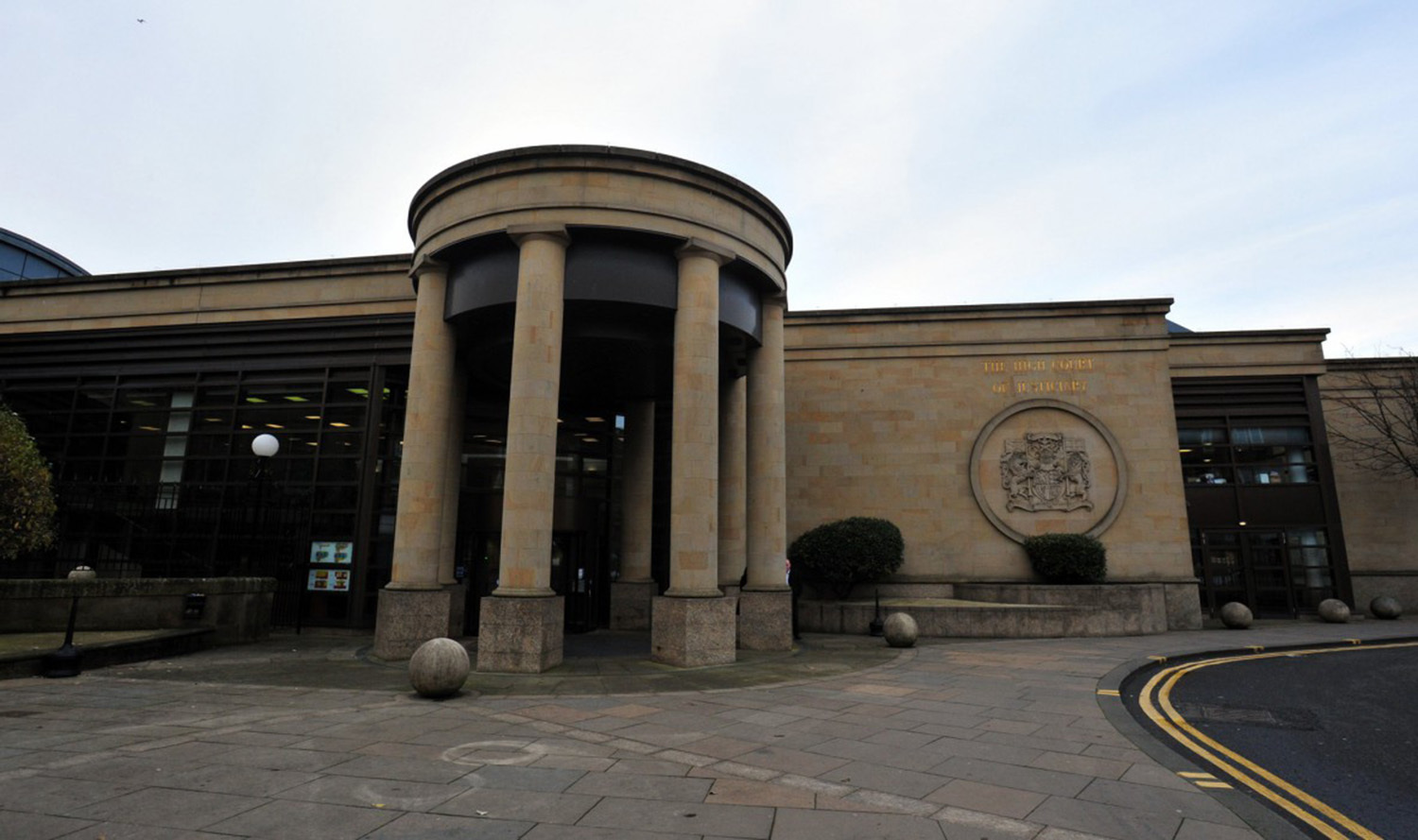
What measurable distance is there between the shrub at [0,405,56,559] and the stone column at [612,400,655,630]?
1376 centimetres

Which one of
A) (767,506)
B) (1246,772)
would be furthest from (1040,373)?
(1246,772)

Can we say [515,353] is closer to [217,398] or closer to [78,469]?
[217,398]

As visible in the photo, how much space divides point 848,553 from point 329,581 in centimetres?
1505

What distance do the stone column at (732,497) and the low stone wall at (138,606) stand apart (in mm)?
11819

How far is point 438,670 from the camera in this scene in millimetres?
10078

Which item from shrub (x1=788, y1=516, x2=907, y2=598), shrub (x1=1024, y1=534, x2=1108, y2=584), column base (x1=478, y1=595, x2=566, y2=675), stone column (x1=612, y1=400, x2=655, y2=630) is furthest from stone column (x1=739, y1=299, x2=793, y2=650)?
shrub (x1=1024, y1=534, x2=1108, y2=584)

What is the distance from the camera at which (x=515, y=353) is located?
45.8 feet

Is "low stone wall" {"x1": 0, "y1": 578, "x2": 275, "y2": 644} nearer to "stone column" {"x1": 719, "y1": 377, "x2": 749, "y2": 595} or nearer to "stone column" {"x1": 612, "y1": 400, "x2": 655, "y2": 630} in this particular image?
"stone column" {"x1": 612, "y1": 400, "x2": 655, "y2": 630}

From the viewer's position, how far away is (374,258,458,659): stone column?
1462 centimetres

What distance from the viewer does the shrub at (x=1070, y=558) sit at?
21.2 m

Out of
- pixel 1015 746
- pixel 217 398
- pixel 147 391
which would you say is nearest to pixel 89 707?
pixel 1015 746

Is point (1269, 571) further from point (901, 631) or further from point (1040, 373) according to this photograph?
point (901, 631)

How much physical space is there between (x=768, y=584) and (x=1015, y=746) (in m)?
9.03

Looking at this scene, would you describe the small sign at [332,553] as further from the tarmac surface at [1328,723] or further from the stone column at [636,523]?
the tarmac surface at [1328,723]
